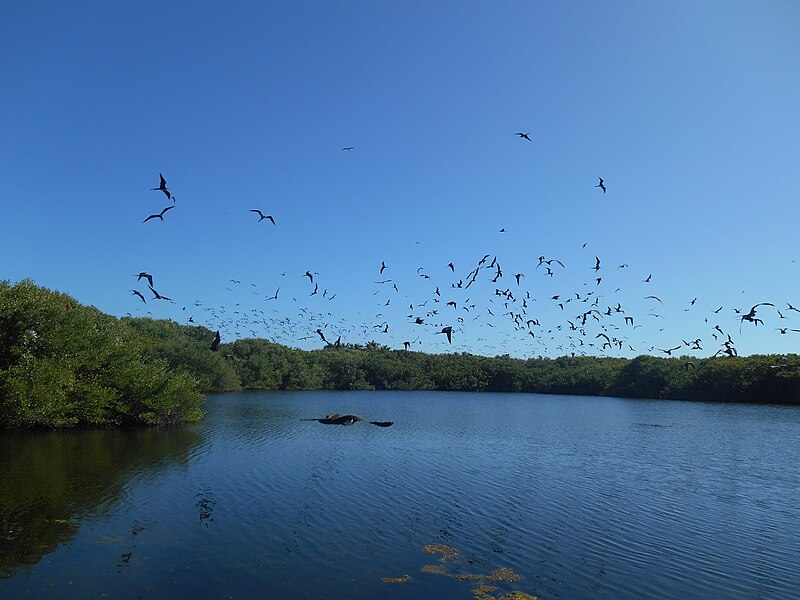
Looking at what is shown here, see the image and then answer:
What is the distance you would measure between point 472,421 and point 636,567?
45.2 m

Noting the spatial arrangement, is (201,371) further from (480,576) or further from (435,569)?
(480,576)

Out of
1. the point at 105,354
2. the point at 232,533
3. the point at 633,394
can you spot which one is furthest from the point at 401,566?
the point at 633,394

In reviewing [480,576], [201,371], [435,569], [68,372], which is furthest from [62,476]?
[201,371]

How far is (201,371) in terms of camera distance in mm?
90750

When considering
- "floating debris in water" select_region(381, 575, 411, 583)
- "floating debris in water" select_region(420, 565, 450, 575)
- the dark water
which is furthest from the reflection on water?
"floating debris in water" select_region(420, 565, 450, 575)

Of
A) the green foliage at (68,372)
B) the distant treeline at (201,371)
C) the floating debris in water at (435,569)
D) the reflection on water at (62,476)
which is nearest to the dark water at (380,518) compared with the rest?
the reflection on water at (62,476)

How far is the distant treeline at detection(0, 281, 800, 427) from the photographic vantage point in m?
33.8

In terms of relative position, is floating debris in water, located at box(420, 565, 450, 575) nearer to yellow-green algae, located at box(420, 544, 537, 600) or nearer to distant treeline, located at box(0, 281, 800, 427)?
yellow-green algae, located at box(420, 544, 537, 600)

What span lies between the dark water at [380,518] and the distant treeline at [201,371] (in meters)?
2.94

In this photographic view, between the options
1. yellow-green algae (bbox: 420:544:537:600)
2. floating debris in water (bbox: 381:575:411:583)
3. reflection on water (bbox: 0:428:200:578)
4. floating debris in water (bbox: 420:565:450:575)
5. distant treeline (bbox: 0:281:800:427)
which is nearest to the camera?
yellow-green algae (bbox: 420:544:537:600)

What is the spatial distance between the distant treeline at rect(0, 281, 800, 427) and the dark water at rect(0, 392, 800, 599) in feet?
9.65

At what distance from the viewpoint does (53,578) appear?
13.7 m

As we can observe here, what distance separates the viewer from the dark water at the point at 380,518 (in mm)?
14328

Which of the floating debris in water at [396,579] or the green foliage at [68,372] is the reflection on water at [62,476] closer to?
the green foliage at [68,372]
